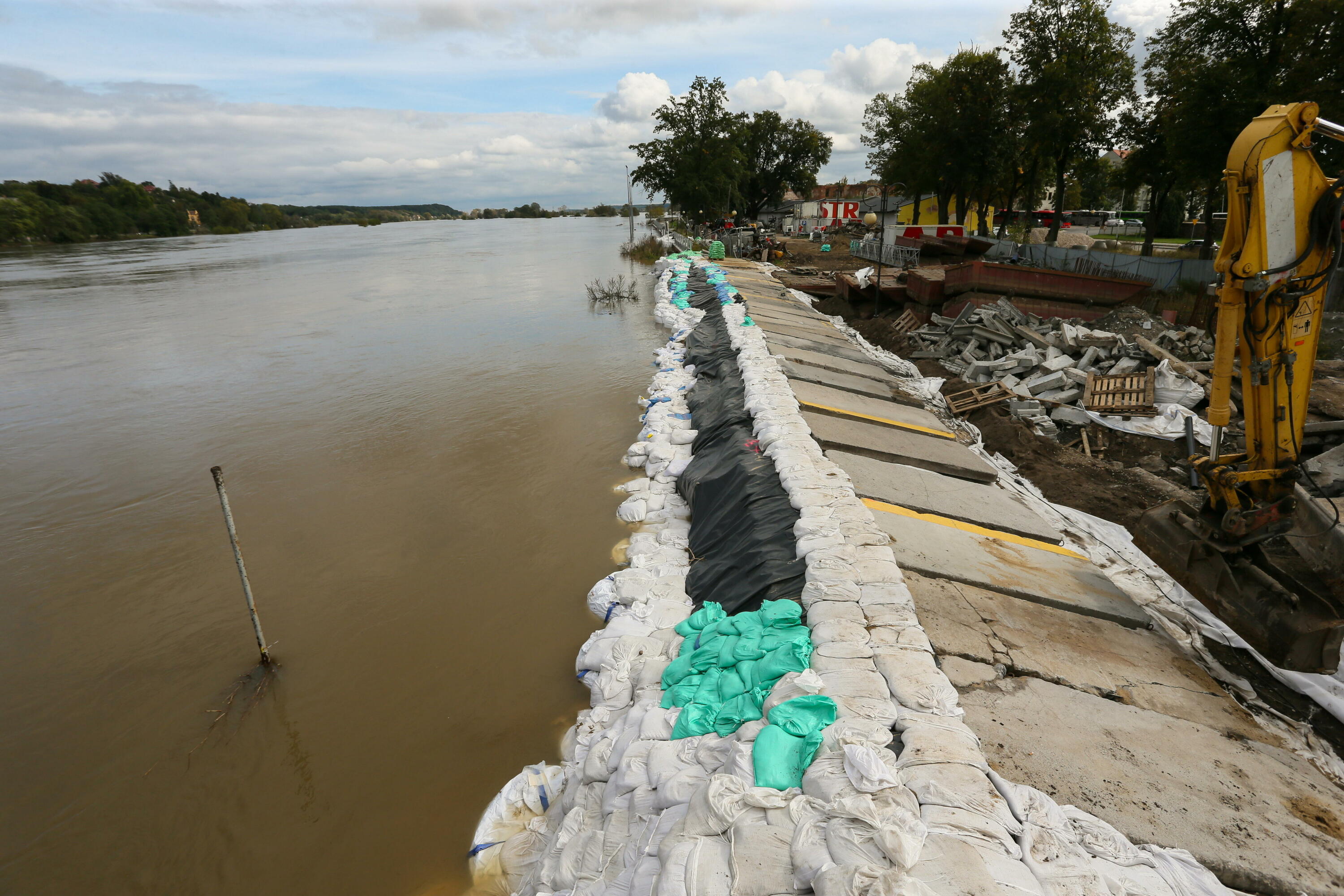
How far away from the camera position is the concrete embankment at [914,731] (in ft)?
7.08

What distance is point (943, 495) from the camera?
570 centimetres

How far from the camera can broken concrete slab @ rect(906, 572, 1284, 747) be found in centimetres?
334

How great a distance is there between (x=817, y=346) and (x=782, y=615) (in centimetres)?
844

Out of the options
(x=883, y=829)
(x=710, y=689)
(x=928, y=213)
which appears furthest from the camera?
(x=928, y=213)

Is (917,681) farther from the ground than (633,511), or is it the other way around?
(917,681)

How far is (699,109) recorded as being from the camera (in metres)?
27.7

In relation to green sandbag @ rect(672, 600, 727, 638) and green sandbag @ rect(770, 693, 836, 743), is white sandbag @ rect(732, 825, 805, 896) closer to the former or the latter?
green sandbag @ rect(770, 693, 836, 743)

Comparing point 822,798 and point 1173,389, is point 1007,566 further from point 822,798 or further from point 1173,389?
point 1173,389

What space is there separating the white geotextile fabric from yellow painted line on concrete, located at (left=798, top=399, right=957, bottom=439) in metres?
3.17

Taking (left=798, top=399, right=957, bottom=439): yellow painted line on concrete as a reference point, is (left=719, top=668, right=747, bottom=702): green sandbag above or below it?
below

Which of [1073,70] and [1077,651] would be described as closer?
[1077,651]

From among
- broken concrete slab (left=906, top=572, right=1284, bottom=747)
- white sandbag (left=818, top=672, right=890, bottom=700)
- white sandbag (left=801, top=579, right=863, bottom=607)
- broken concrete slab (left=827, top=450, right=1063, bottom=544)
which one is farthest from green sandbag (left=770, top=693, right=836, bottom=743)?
broken concrete slab (left=827, top=450, right=1063, bottom=544)

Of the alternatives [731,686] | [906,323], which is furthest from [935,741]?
[906,323]

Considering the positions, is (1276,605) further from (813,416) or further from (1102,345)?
(1102,345)
